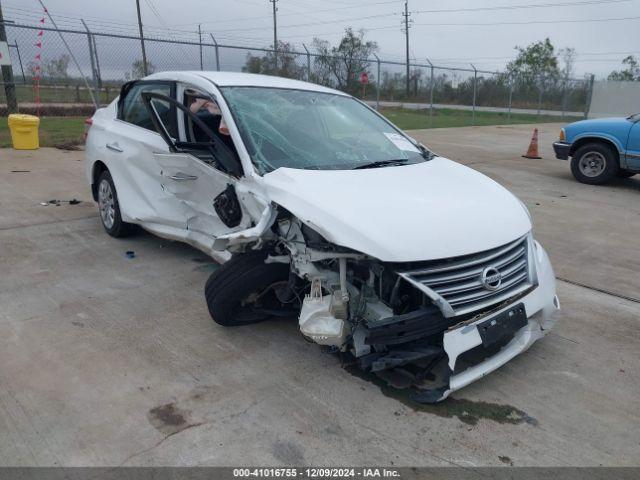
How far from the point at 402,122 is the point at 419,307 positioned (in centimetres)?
1992

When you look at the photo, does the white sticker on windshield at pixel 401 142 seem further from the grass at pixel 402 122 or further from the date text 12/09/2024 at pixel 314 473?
the grass at pixel 402 122

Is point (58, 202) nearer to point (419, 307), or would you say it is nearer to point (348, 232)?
point (348, 232)

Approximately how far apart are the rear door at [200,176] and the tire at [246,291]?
0.40 meters

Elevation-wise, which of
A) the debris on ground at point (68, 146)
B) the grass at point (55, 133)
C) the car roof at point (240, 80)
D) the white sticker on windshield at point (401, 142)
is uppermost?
the car roof at point (240, 80)

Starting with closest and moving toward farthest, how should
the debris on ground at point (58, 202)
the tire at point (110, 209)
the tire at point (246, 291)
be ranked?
the tire at point (246, 291) < the tire at point (110, 209) < the debris on ground at point (58, 202)

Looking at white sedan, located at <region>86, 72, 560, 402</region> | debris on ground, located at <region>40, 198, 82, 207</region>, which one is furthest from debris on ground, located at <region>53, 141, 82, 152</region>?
white sedan, located at <region>86, 72, 560, 402</region>

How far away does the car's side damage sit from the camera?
8.88 feet

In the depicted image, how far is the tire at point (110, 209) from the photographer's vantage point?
5.14 m

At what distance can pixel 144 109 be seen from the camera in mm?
4887

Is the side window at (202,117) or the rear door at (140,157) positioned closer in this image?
the side window at (202,117)

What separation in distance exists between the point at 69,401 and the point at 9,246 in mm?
2940

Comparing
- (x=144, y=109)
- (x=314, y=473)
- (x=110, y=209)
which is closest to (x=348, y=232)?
(x=314, y=473)

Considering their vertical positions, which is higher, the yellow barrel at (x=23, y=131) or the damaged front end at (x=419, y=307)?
the yellow barrel at (x=23, y=131)

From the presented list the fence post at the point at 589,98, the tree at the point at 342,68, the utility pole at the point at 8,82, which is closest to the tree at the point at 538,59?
the fence post at the point at 589,98
